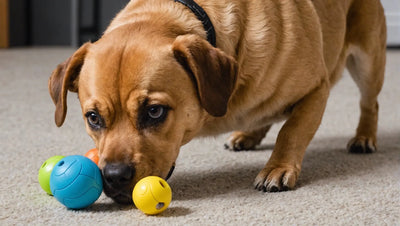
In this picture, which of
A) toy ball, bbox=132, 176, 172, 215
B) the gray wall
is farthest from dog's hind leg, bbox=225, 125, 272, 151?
the gray wall

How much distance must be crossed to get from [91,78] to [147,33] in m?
0.25

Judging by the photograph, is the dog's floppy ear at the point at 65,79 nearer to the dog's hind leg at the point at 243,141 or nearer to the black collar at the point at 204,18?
the black collar at the point at 204,18

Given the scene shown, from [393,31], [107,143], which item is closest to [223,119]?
[107,143]

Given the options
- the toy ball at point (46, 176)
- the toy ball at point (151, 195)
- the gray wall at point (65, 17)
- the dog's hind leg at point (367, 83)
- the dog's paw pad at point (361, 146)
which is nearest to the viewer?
the toy ball at point (151, 195)

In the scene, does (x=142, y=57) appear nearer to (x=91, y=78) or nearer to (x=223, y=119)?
(x=91, y=78)

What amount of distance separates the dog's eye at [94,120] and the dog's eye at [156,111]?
0.54 feet

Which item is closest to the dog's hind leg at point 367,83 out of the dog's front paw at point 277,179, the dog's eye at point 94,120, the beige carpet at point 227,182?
the beige carpet at point 227,182

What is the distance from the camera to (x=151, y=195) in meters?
1.73

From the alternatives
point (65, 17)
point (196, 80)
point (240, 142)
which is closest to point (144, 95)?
point (196, 80)

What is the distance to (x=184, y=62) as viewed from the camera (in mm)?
1960

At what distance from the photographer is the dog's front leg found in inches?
83.4

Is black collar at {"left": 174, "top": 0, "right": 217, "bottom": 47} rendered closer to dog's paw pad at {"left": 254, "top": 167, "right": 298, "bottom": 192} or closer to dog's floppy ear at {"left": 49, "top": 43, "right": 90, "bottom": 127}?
dog's floppy ear at {"left": 49, "top": 43, "right": 90, "bottom": 127}

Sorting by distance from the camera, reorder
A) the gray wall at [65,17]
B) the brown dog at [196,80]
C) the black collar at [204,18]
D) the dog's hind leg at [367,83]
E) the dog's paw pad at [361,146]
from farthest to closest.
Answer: the gray wall at [65,17]
the dog's hind leg at [367,83]
the dog's paw pad at [361,146]
the black collar at [204,18]
the brown dog at [196,80]

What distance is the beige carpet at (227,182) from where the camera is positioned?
178 centimetres
